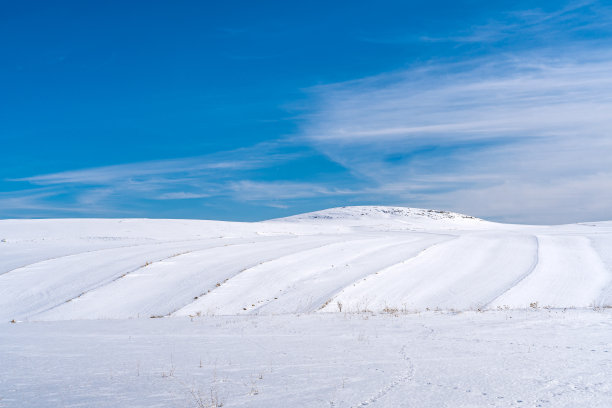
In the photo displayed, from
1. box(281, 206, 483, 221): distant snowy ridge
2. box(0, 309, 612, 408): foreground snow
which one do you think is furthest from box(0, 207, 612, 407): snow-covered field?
box(281, 206, 483, 221): distant snowy ridge

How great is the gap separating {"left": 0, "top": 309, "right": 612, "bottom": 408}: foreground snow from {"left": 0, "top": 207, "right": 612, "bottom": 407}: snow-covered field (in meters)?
0.03

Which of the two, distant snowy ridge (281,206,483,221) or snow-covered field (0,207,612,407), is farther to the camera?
distant snowy ridge (281,206,483,221)

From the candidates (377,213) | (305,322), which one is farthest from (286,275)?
(377,213)

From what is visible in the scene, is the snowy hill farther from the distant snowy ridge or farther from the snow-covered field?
the distant snowy ridge

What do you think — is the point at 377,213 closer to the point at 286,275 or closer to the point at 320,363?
the point at 286,275

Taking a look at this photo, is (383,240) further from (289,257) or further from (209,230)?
(209,230)

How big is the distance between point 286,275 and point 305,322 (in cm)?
628

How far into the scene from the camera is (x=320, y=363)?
6.16 metres

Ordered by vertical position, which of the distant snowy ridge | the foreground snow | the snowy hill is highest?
the distant snowy ridge

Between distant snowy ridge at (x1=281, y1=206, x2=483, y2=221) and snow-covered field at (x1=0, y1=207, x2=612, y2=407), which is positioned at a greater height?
distant snowy ridge at (x1=281, y1=206, x2=483, y2=221)

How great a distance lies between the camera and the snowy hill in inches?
535

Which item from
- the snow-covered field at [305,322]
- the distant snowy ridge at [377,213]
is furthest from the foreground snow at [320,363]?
the distant snowy ridge at [377,213]

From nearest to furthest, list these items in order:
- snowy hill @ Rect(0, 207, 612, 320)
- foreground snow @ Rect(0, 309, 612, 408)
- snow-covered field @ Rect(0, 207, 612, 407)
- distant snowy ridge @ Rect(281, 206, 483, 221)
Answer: foreground snow @ Rect(0, 309, 612, 408)
snow-covered field @ Rect(0, 207, 612, 407)
snowy hill @ Rect(0, 207, 612, 320)
distant snowy ridge @ Rect(281, 206, 483, 221)

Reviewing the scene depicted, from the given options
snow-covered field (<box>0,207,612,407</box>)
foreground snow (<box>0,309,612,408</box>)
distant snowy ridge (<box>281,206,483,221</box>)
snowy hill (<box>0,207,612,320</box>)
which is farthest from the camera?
distant snowy ridge (<box>281,206,483,221</box>)
